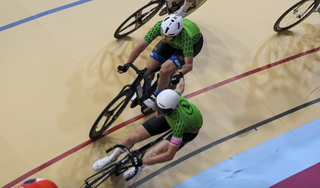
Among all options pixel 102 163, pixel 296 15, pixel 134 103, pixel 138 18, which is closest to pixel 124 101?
pixel 134 103

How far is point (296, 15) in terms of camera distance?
500 cm

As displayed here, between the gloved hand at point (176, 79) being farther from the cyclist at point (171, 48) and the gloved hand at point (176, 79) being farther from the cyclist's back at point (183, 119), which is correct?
the cyclist's back at point (183, 119)

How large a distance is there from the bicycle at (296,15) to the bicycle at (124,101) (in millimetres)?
2642

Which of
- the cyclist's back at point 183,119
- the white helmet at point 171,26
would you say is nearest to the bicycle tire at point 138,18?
the white helmet at point 171,26

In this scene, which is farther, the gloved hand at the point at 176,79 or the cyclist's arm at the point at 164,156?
the gloved hand at the point at 176,79

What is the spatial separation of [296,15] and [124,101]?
3.36 meters

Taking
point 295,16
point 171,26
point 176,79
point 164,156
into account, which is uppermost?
point 171,26

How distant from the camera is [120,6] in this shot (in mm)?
5035

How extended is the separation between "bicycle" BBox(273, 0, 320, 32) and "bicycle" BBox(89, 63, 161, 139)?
2.64 meters

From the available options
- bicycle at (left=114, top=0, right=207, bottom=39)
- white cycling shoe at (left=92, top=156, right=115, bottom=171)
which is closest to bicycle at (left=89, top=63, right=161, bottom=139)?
white cycling shoe at (left=92, top=156, right=115, bottom=171)

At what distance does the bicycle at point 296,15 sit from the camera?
4.83 meters

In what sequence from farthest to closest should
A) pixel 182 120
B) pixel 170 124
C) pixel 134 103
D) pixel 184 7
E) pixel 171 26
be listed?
pixel 184 7 → pixel 134 103 → pixel 171 26 → pixel 170 124 → pixel 182 120

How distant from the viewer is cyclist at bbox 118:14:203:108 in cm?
304

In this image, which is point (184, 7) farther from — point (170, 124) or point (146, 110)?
point (170, 124)
